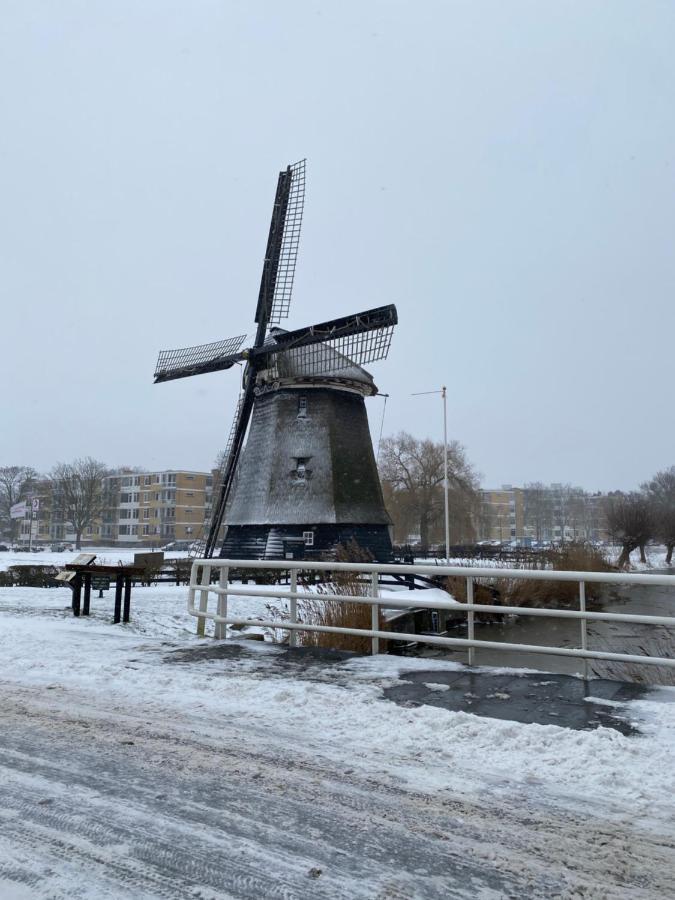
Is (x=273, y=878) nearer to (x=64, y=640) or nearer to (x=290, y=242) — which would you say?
(x=64, y=640)

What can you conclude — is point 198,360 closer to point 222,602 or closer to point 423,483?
point 222,602

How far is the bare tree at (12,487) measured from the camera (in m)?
88.2

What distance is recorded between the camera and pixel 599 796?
3.60 metres

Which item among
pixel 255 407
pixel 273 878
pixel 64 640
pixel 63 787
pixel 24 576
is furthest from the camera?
pixel 255 407

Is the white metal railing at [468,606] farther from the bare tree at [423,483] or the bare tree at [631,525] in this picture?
the bare tree at [631,525]

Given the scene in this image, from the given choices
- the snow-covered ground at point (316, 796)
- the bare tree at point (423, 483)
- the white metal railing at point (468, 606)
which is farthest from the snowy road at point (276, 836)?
the bare tree at point (423, 483)

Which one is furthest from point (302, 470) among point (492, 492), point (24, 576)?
point (492, 492)

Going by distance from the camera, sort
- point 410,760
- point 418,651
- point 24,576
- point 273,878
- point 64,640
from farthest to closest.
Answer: point 24,576 → point 418,651 → point 64,640 → point 410,760 → point 273,878

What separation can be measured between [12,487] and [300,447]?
3045 inches

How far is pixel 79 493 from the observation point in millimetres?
77438

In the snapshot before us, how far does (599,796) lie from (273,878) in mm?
1892

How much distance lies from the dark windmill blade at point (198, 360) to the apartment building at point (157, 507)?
67.0m

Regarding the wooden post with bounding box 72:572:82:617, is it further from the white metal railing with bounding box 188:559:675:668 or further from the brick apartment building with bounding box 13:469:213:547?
the brick apartment building with bounding box 13:469:213:547

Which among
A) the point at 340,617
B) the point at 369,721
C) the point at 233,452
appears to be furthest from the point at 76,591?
→ the point at 233,452
